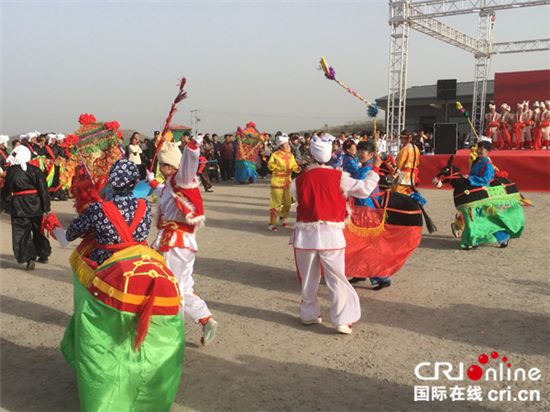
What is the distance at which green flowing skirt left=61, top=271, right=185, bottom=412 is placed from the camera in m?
3.10

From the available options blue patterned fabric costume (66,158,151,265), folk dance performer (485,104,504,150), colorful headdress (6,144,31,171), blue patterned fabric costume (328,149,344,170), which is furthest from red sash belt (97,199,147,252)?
folk dance performer (485,104,504,150)

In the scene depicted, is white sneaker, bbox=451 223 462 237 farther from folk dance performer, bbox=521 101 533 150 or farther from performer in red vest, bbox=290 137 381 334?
folk dance performer, bbox=521 101 533 150

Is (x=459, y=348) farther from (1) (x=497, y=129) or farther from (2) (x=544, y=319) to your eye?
(1) (x=497, y=129)

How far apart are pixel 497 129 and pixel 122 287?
62.8 ft

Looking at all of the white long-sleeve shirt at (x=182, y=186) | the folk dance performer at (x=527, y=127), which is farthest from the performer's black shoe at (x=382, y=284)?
the folk dance performer at (x=527, y=127)

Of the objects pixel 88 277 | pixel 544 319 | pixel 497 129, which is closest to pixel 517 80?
pixel 497 129

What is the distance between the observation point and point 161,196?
4.39 metres

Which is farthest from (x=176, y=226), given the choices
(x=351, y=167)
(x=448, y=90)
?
(x=448, y=90)

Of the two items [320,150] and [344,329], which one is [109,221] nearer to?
[320,150]

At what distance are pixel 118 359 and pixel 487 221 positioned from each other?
6.52 metres

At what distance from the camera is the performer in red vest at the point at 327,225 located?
4.65 m

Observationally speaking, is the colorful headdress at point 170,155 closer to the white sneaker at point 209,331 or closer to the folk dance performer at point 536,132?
the white sneaker at point 209,331

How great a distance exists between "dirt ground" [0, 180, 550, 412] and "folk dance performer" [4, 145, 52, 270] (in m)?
0.31

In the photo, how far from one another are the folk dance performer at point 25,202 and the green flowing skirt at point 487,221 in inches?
251
